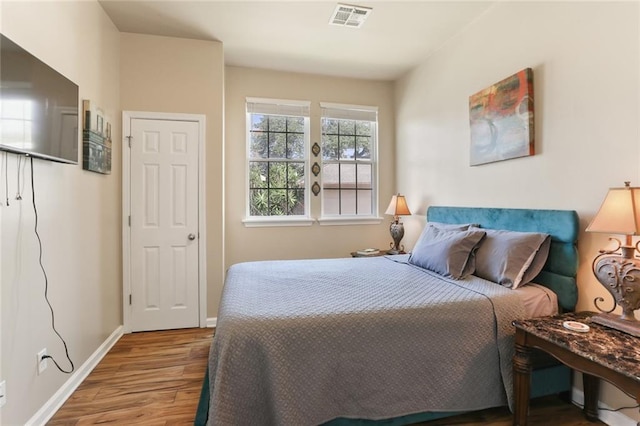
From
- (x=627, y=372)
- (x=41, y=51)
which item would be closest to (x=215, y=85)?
(x=41, y=51)

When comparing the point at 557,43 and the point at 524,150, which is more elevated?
the point at 557,43

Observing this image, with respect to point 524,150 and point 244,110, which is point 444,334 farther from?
point 244,110

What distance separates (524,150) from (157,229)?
3.22 m

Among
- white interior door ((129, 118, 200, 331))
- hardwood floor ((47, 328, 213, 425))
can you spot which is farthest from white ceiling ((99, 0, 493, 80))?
hardwood floor ((47, 328, 213, 425))

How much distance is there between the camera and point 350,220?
4172 millimetres

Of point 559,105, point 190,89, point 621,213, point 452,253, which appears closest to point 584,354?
point 621,213

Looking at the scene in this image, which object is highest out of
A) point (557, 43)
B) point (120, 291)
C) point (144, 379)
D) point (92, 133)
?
point (557, 43)

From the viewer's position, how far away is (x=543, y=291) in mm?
1958

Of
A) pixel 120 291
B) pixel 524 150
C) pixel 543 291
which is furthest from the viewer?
pixel 120 291

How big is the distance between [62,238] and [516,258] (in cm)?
292

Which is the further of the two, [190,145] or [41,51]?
[190,145]

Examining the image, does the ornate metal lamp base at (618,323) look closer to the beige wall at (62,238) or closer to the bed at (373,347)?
the bed at (373,347)

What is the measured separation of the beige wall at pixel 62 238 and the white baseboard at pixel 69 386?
38mm

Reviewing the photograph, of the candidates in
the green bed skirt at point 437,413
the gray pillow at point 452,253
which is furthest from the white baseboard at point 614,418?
the gray pillow at point 452,253
